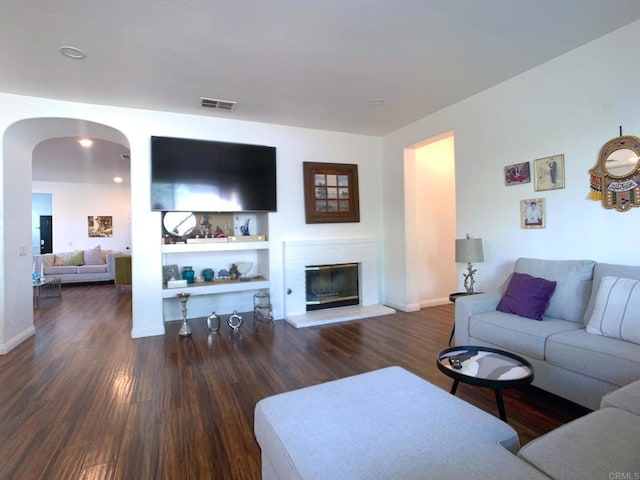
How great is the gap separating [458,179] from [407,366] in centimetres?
238

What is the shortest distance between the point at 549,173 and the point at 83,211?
34.8ft

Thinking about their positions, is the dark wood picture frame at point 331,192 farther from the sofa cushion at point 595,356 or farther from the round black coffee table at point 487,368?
the sofa cushion at point 595,356

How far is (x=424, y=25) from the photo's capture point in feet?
8.13

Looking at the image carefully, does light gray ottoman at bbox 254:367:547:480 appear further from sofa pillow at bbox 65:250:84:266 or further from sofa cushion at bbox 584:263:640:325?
sofa pillow at bbox 65:250:84:266

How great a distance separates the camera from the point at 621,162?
8.52ft

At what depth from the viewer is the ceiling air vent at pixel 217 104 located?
379cm

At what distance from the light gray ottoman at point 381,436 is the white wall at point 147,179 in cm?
322

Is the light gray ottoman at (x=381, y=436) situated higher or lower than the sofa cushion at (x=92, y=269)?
lower

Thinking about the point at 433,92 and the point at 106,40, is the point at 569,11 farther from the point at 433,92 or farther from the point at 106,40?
the point at 106,40

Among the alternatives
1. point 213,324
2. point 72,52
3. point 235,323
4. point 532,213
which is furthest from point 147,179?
point 532,213

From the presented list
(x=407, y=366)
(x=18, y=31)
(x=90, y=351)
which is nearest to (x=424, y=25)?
(x=407, y=366)

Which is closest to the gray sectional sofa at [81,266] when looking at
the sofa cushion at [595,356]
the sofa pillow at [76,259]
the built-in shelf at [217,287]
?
the sofa pillow at [76,259]

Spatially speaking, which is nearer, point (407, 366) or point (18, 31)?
point (18, 31)

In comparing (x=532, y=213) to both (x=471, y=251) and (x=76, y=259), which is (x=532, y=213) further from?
(x=76, y=259)
